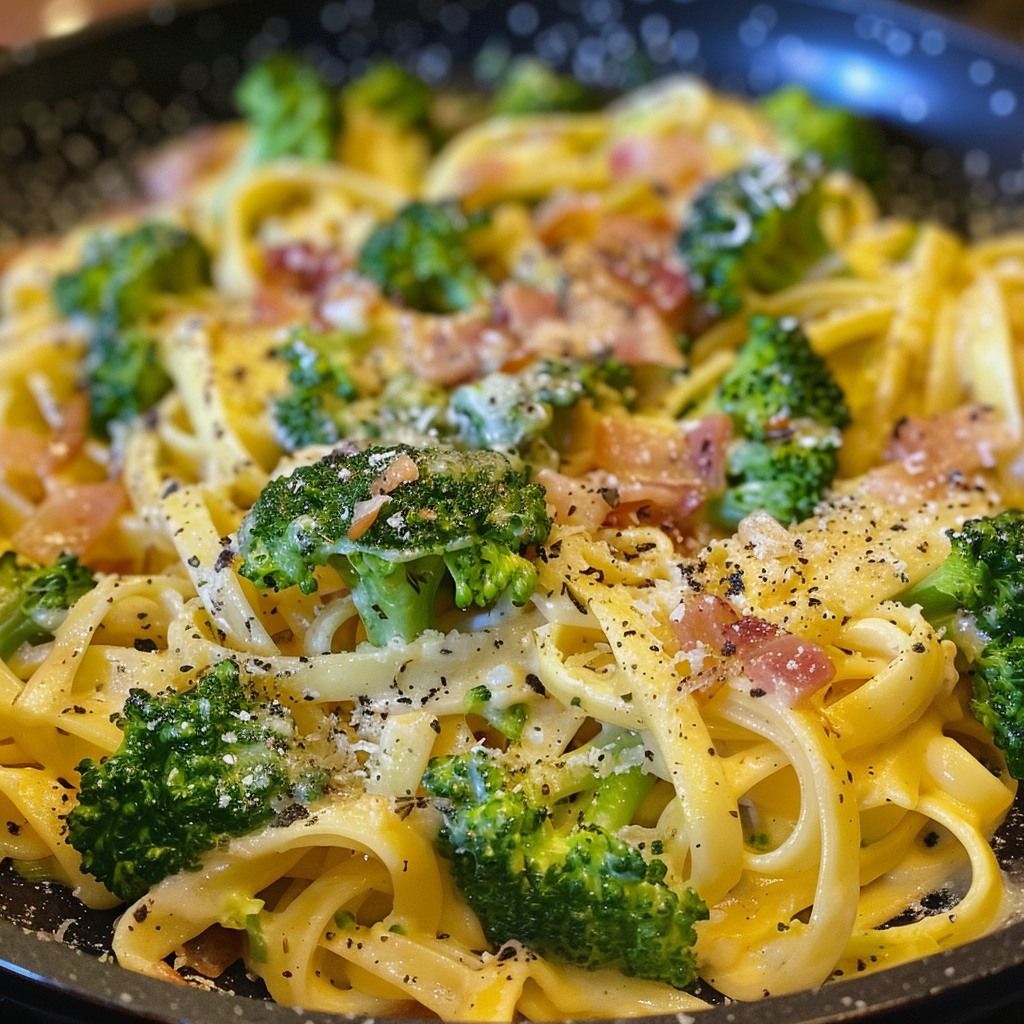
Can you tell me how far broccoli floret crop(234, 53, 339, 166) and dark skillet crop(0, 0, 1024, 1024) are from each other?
56 centimetres

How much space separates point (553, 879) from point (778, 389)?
1660 millimetres

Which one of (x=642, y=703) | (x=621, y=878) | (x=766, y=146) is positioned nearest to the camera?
(x=621, y=878)

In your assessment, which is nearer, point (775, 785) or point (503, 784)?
point (503, 784)

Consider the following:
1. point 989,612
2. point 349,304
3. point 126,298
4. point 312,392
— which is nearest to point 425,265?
point 349,304

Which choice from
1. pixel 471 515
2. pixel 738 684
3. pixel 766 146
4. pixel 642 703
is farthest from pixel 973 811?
pixel 766 146

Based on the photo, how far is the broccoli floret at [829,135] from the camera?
504 centimetres

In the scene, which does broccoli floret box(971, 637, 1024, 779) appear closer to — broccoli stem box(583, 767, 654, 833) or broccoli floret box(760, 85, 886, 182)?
broccoli stem box(583, 767, 654, 833)

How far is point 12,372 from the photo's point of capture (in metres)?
4.07

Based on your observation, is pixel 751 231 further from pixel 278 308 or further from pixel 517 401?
pixel 278 308

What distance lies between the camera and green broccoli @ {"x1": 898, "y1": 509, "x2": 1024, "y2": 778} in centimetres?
275

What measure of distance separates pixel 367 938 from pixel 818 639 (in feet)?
4.20

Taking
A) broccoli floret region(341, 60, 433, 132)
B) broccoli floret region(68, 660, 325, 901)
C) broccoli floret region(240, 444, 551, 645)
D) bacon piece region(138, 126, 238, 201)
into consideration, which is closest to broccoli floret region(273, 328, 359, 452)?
broccoli floret region(240, 444, 551, 645)

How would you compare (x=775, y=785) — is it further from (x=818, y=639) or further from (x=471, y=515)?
(x=471, y=515)

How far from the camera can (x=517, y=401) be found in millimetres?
3199
